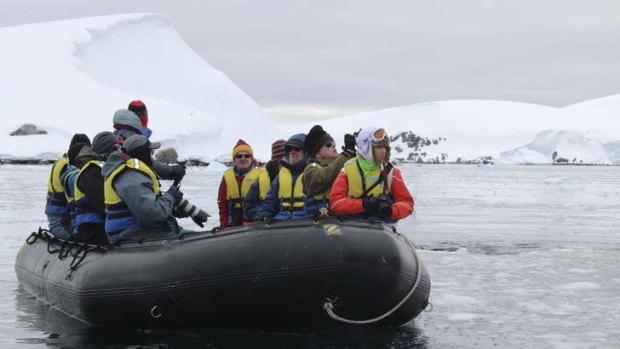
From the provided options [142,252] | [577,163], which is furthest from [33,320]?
[577,163]

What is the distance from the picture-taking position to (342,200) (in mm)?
5617

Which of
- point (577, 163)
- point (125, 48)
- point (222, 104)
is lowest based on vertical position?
point (577, 163)

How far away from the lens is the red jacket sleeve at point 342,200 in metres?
5.56

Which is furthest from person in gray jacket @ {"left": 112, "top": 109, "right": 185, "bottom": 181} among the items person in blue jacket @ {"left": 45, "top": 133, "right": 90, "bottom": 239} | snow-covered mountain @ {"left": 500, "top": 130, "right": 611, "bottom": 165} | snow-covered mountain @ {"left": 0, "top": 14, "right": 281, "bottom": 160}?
snow-covered mountain @ {"left": 500, "top": 130, "right": 611, "bottom": 165}

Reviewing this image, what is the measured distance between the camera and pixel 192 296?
210 inches

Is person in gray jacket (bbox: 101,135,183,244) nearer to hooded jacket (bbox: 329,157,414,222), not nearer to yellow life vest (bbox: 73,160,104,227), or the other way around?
yellow life vest (bbox: 73,160,104,227)

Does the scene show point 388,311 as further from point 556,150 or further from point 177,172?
point 556,150

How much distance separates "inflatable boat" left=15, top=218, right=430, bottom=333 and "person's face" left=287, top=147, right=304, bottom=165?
90 centimetres

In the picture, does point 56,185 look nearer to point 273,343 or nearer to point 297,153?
point 297,153

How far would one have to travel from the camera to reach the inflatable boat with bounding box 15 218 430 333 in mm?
5176

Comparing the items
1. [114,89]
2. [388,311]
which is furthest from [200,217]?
[114,89]

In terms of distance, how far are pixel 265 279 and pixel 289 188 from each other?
1.11 m

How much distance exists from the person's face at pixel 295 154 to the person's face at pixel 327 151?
253 millimetres

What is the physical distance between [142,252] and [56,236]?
2.09 meters
